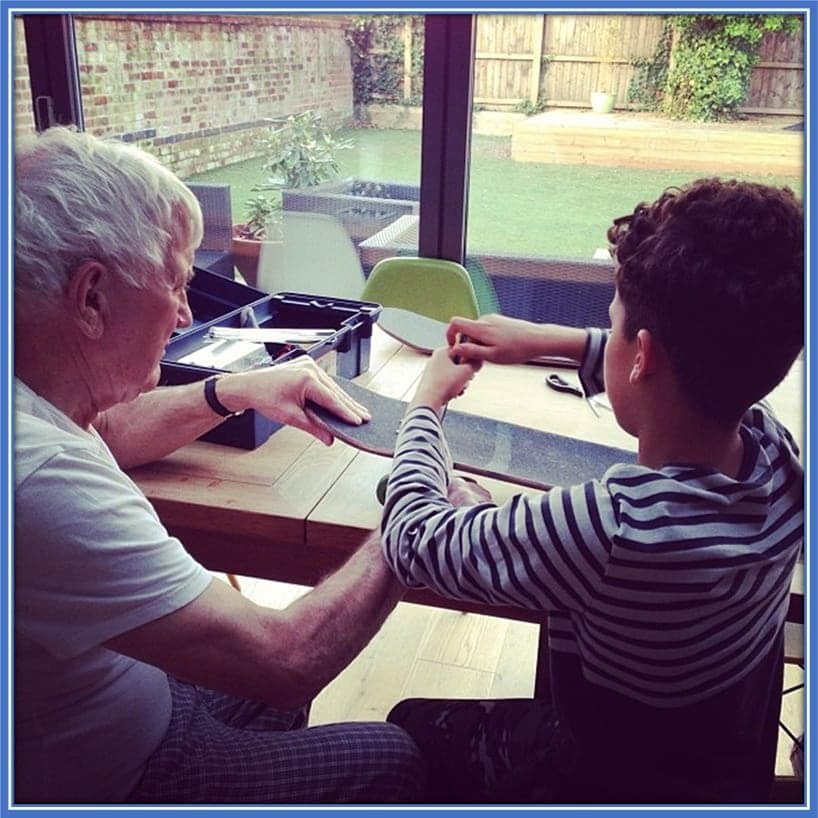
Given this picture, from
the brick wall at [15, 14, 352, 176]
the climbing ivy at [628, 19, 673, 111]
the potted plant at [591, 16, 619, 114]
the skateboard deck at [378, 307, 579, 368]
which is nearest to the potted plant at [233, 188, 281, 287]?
the brick wall at [15, 14, 352, 176]

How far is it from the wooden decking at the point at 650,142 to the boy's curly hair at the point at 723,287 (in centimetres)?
141

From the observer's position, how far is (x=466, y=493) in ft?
3.79

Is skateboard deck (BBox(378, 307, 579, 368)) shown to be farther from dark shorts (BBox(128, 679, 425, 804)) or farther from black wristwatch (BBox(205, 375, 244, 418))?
dark shorts (BBox(128, 679, 425, 804))

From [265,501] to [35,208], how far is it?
528mm

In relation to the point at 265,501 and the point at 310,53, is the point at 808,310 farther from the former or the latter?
the point at 310,53

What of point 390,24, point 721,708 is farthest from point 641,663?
point 390,24

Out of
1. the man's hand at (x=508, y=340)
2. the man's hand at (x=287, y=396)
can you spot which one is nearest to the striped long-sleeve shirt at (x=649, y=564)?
the man's hand at (x=508, y=340)

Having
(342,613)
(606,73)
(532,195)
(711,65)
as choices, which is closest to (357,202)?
(532,195)

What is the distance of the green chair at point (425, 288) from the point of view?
222 cm

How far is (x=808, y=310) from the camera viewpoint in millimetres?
856

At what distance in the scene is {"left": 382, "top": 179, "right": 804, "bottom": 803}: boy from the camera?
0.85m

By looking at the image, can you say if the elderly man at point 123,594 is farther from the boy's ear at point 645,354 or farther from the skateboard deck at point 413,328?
the skateboard deck at point 413,328

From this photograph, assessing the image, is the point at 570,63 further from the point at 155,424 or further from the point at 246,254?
the point at 155,424

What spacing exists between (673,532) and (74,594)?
0.61 meters
